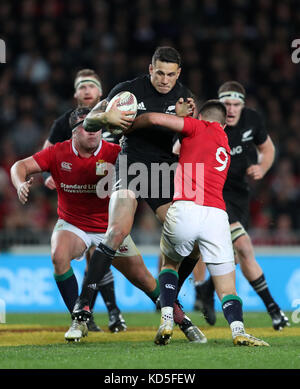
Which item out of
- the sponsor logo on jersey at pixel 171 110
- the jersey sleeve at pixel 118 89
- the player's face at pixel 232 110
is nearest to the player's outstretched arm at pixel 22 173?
the jersey sleeve at pixel 118 89

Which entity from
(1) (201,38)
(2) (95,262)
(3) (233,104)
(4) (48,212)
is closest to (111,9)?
(1) (201,38)

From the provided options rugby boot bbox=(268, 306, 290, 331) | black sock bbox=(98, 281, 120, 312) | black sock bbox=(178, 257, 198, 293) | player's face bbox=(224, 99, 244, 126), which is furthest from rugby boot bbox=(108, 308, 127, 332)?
player's face bbox=(224, 99, 244, 126)

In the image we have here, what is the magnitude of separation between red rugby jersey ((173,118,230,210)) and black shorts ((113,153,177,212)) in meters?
0.43

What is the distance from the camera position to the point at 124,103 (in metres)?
6.10

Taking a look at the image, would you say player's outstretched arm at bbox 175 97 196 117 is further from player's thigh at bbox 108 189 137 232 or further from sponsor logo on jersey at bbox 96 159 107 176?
sponsor logo on jersey at bbox 96 159 107 176

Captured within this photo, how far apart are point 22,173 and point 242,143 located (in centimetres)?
279

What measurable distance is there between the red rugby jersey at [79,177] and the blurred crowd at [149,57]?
17.5ft

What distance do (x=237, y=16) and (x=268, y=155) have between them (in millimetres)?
8552

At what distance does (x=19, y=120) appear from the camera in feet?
46.1

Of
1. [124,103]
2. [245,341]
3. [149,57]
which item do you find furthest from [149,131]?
[149,57]

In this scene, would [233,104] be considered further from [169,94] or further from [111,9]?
[111,9]

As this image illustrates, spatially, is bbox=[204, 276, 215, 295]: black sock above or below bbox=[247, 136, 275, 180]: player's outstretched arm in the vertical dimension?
below

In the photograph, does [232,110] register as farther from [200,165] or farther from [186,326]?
[186,326]

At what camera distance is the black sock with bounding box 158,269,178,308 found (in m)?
6.01
